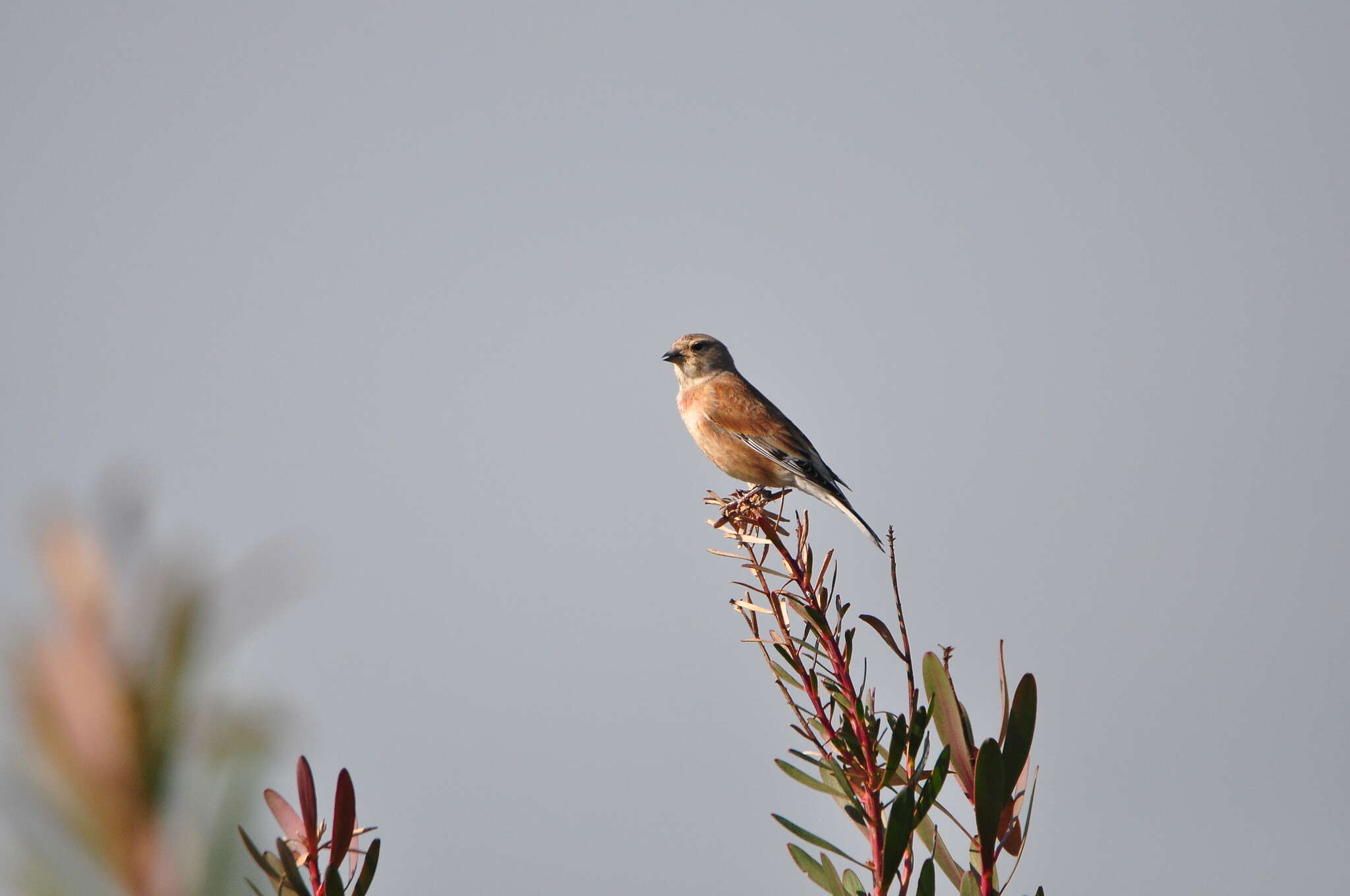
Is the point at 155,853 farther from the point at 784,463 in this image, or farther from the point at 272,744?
the point at 784,463

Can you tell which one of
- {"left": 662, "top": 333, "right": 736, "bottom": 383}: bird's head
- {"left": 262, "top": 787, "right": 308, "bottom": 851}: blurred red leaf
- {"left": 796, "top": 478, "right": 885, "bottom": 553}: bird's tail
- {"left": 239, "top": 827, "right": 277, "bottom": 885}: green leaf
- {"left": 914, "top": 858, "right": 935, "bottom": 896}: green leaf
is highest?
{"left": 662, "top": 333, "right": 736, "bottom": 383}: bird's head

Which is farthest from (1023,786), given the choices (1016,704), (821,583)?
(821,583)

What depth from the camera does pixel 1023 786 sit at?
1.46 metres

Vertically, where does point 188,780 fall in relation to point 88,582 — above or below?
below

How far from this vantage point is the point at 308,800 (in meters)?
1.24

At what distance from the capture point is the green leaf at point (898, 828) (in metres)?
1.38

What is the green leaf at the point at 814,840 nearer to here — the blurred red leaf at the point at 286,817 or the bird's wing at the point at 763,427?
the blurred red leaf at the point at 286,817

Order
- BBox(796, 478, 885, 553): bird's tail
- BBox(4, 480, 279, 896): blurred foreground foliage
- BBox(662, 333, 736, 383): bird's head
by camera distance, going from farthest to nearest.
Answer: BBox(662, 333, 736, 383): bird's head, BBox(796, 478, 885, 553): bird's tail, BBox(4, 480, 279, 896): blurred foreground foliage

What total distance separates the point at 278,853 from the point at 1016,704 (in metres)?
0.79

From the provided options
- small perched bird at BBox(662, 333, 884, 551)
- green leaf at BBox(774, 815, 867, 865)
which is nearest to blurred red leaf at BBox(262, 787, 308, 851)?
green leaf at BBox(774, 815, 867, 865)

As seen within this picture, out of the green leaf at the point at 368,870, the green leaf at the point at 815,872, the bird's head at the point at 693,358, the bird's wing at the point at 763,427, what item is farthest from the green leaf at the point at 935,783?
the bird's head at the point at 693,358

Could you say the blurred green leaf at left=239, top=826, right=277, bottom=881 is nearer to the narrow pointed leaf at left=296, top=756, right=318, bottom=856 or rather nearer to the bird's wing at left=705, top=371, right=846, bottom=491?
the narrow pointed leaf at left=296, top=756, right=318, bottom=856

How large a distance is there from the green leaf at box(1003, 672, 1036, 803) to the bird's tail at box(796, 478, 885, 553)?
432 cm

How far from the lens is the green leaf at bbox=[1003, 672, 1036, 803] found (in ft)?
4.44
